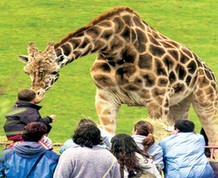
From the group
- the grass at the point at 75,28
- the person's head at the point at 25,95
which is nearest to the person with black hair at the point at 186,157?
the person's head at the point at 25,95

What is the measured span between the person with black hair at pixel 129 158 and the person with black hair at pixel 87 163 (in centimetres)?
30

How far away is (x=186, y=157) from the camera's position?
940 centimetres

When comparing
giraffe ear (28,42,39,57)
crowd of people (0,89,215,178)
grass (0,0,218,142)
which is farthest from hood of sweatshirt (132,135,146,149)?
grass (0,0,218,142)

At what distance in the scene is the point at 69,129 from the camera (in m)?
16.6

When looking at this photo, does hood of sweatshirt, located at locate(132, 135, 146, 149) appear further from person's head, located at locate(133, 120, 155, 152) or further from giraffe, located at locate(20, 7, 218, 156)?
giraffe, located at locate(20, 7, 218, 156)

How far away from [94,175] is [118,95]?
17.0 feet

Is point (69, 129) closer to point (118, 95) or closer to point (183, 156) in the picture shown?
point (118, 95)

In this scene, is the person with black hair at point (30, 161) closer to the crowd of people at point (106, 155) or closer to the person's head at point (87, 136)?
the crowd of people at point (106, 155)

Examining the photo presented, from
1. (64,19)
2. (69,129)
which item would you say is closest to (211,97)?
(69,129)

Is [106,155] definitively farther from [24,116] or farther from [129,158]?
[24,116]

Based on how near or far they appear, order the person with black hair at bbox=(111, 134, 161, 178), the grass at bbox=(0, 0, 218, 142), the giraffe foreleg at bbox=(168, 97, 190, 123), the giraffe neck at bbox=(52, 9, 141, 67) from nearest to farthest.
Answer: the person with black hair at bbox=(111, 134, 161, 178)
the giraffe neck at bbox=(52, 9, 141, 67)
the giraffe foreleg at bbox=(168, 97, 190, 123)
the grass at bbox=(0, 0, 218, 142)

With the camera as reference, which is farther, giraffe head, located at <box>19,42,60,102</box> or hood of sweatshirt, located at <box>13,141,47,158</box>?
giraffe head, located at <box>19,42,60,102</box>

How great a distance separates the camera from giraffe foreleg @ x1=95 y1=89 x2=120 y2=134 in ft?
42.4

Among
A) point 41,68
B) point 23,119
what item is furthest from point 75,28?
point 23,119
